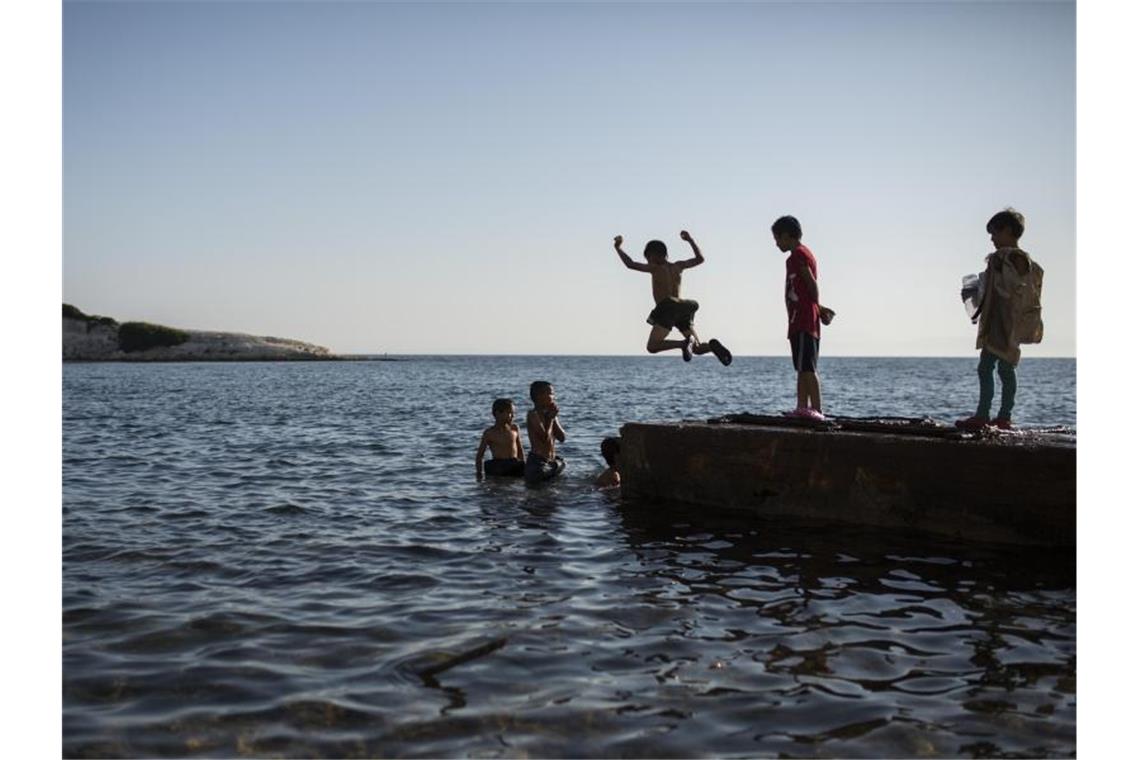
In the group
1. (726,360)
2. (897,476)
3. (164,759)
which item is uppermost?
(726,360)

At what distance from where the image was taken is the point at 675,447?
1048cm

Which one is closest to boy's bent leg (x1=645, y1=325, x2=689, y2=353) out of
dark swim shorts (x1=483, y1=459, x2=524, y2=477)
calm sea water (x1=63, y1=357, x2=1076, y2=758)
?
calm sea water (x1=63, y1=357, x2=1076, y2=758)

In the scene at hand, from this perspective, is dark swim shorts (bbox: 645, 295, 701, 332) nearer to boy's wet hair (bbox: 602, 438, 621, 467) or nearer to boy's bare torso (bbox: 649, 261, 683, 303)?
boy's bare torso (bbox: 649, 261, 683, 303)

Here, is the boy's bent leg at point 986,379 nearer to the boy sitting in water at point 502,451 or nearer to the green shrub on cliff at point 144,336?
the boy sitting in water at point 502,451

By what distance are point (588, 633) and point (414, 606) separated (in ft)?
4.40

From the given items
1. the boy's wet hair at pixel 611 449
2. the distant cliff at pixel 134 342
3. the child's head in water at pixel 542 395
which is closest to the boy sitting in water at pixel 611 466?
the boy's wet hair at pixel 611 449

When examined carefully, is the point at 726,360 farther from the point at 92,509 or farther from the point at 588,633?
the point at 92,509

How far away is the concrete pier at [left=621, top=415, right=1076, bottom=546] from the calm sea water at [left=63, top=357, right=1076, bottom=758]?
0.99 ft

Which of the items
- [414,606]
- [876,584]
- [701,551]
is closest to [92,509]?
[414,606]

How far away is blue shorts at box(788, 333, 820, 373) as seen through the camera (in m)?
9.78

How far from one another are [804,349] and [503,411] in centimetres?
438

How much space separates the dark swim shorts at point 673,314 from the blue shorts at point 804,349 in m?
1.67

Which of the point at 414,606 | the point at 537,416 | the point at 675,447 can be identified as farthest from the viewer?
the point at 537,416

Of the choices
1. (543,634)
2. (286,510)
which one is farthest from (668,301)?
(543,634)
